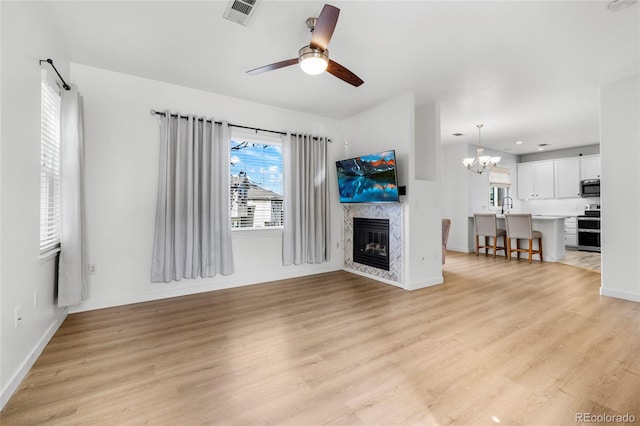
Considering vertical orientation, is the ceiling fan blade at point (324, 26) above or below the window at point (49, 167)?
above

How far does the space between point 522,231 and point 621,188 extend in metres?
2.40

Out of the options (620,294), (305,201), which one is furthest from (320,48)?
(620,294)

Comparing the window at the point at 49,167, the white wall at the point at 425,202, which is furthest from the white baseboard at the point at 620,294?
the window at the point at 49,167

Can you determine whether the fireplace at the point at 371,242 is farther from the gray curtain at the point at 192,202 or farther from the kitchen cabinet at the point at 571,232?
the kitchen cabinet at the point at 571,232

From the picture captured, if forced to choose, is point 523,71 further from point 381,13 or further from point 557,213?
point 557,213

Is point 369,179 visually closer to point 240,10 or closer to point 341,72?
point 341,72

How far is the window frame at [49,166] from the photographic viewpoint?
2.35 meters

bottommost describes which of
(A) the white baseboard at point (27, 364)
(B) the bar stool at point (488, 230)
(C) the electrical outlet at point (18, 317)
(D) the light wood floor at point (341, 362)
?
(D) the light wood floor at point (341, 362)

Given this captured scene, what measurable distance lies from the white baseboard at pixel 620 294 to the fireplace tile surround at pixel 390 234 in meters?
2.52

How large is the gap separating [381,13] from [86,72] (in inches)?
129

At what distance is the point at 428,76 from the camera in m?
3.41

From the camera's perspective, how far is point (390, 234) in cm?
422

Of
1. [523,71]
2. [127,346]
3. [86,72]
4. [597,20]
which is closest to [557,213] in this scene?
[523,71]

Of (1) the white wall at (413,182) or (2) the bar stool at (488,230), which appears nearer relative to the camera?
(1) the white wall at (413,182)
